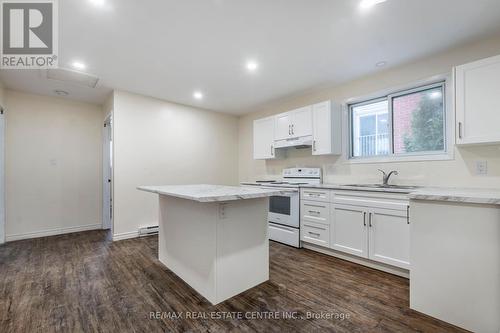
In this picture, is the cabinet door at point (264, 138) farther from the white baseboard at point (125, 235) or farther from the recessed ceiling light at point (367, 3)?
the white baseboard at point (125, 235)

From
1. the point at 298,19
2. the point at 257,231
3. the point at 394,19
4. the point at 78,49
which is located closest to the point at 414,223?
the point at 257,231

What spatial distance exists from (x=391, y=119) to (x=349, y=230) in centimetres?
166

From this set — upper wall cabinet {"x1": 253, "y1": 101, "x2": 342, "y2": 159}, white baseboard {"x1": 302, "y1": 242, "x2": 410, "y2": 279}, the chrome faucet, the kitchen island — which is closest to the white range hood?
upper wall cabinet {"x1": 253, "y1": 101, "x2": 342, "y2": 159}

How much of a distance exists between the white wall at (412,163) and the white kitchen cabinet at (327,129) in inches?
10.7

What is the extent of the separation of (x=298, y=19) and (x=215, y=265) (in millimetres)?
2318

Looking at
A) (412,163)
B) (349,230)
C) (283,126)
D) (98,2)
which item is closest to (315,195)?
(349,230)

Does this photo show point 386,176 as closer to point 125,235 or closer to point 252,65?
point 252,65

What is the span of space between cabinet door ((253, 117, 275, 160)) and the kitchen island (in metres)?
2.13

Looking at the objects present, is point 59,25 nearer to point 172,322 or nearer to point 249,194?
point 249,194

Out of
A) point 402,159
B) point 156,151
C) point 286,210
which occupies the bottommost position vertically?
point 286,210

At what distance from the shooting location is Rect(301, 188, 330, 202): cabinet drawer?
10.1 ft

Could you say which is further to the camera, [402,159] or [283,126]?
[283,126]

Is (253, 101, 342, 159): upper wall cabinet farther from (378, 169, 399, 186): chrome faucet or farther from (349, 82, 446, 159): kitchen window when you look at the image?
(378, 169, 399, 186): chrome faucet

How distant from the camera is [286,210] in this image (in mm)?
3518
